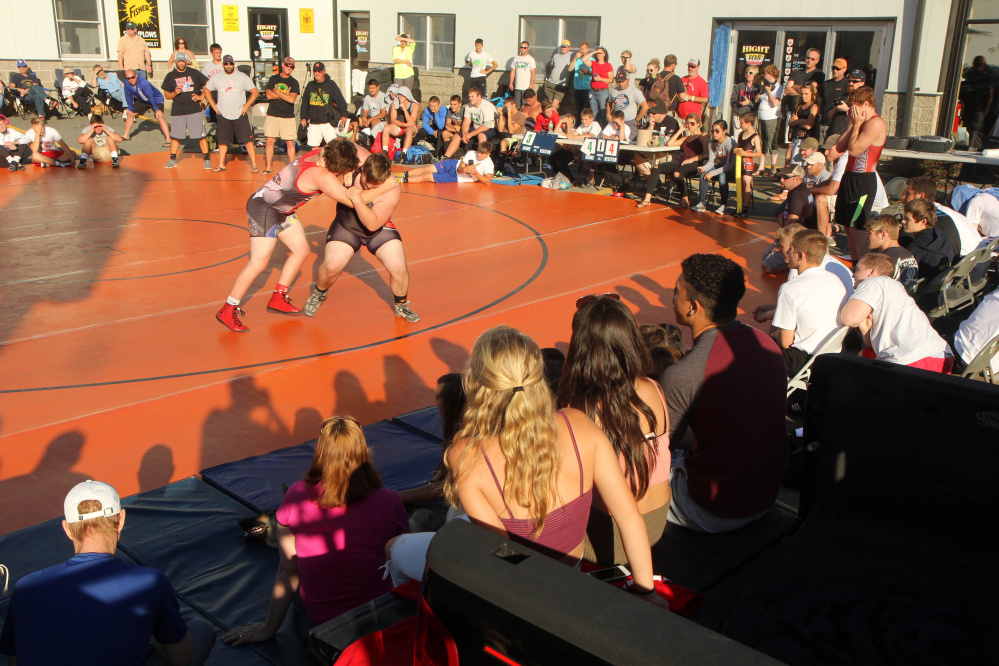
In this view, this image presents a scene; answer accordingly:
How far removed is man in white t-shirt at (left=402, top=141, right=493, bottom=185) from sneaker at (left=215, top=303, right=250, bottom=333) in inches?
282

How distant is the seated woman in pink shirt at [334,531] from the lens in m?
3.01

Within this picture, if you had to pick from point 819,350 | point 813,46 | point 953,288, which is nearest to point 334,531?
point 819,350

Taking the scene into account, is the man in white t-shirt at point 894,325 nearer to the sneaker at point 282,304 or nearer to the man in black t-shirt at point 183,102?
the sneaker at point 282,304

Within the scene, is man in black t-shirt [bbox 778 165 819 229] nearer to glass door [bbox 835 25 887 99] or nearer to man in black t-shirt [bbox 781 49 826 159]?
man in black t-shirt [bbox 781 49 826 159]

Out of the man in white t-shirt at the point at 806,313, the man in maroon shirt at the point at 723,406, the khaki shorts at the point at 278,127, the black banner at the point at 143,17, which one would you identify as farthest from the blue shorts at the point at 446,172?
the black banner at the point at 143,17

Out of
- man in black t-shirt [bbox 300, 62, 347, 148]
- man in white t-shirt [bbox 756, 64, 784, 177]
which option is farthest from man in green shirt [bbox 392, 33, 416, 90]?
man in white t-shirt [bbox 756, 64, 784, 177]

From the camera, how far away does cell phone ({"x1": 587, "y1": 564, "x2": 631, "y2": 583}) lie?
261 centimetres

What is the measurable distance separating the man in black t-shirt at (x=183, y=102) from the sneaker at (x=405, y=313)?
8.82 meters

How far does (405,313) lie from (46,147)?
1036 centimetres

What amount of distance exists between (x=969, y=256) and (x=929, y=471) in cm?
380

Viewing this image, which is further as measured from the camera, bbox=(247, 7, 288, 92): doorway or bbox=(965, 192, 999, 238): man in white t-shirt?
bbox=(247, 7, 288, 92): doorway

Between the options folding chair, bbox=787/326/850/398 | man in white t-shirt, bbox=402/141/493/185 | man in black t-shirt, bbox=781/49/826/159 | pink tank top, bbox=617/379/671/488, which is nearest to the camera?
pink tank top, bbox=617/379/671/488

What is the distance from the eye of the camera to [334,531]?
120 inches

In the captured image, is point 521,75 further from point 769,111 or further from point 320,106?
point 769,111
